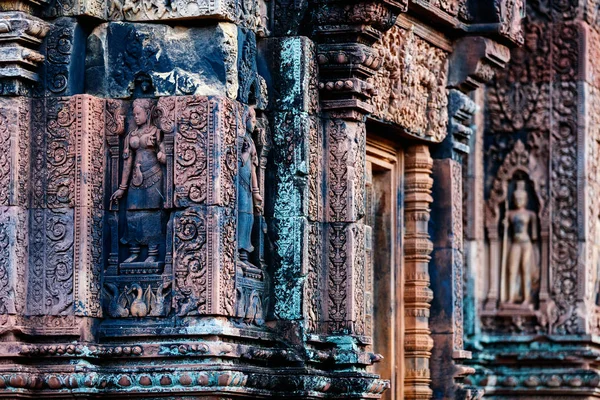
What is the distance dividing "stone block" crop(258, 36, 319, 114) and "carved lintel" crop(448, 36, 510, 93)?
3.17 m

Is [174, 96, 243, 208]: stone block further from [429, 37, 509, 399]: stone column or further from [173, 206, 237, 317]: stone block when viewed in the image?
[429, 37, 509, 399]: stone column

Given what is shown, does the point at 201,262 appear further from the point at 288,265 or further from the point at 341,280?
the point at 341,280

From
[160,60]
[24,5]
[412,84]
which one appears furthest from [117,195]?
[412,84]

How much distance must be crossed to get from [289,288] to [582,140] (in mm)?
6523

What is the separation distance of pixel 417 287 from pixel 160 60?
4.21 m

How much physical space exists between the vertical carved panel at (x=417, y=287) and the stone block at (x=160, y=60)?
3734 mm

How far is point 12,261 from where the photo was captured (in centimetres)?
1302

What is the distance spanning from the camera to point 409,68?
53.3 ft

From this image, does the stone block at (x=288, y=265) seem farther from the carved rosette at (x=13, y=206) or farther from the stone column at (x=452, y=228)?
the stone column at (x=452, y=228)

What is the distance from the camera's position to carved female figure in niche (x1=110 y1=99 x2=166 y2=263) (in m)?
13.2

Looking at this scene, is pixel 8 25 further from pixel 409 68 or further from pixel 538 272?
pixel 538 272

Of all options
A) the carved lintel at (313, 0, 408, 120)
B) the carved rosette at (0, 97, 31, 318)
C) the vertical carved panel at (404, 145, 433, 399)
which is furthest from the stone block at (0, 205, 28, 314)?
the vertical carved panel at (404, 145, 433, 399)

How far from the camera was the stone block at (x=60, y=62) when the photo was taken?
43.5 ft

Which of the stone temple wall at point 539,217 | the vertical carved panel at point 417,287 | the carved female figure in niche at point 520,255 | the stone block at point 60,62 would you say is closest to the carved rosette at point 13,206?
the stone block at point 60,62
